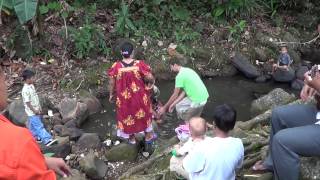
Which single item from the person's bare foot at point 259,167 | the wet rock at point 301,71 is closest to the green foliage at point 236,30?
the wet rock at point 301,71

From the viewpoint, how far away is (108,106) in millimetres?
9336

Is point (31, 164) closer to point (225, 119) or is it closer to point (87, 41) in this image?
point (225, 119)

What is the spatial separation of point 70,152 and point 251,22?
625cm

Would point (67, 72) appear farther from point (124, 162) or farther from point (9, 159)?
point (9, 159)

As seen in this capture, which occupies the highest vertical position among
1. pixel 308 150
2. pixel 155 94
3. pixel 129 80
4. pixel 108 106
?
pixel 308 150

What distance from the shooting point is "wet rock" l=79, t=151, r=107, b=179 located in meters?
6.99

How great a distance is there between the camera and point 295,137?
4.00 meters

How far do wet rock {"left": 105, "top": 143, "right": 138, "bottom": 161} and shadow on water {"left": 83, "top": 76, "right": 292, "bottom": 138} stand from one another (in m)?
0.74

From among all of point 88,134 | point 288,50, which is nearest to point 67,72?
point 88,134

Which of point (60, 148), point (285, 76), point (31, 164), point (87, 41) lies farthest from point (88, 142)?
point (31, 164)

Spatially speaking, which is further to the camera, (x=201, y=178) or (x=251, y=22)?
(x=251, y=22)

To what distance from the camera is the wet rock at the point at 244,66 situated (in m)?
10.6

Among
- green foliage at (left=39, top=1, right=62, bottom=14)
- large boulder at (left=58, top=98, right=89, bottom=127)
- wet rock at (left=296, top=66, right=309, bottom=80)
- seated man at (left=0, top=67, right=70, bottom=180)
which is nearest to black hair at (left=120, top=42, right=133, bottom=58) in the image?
large boulder at (left=58, top=98, right=89, bottom=127)

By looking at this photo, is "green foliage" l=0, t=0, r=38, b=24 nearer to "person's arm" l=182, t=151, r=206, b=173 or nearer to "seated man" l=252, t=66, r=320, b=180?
"person's arm" l=182, t=151, r=206, b=173
